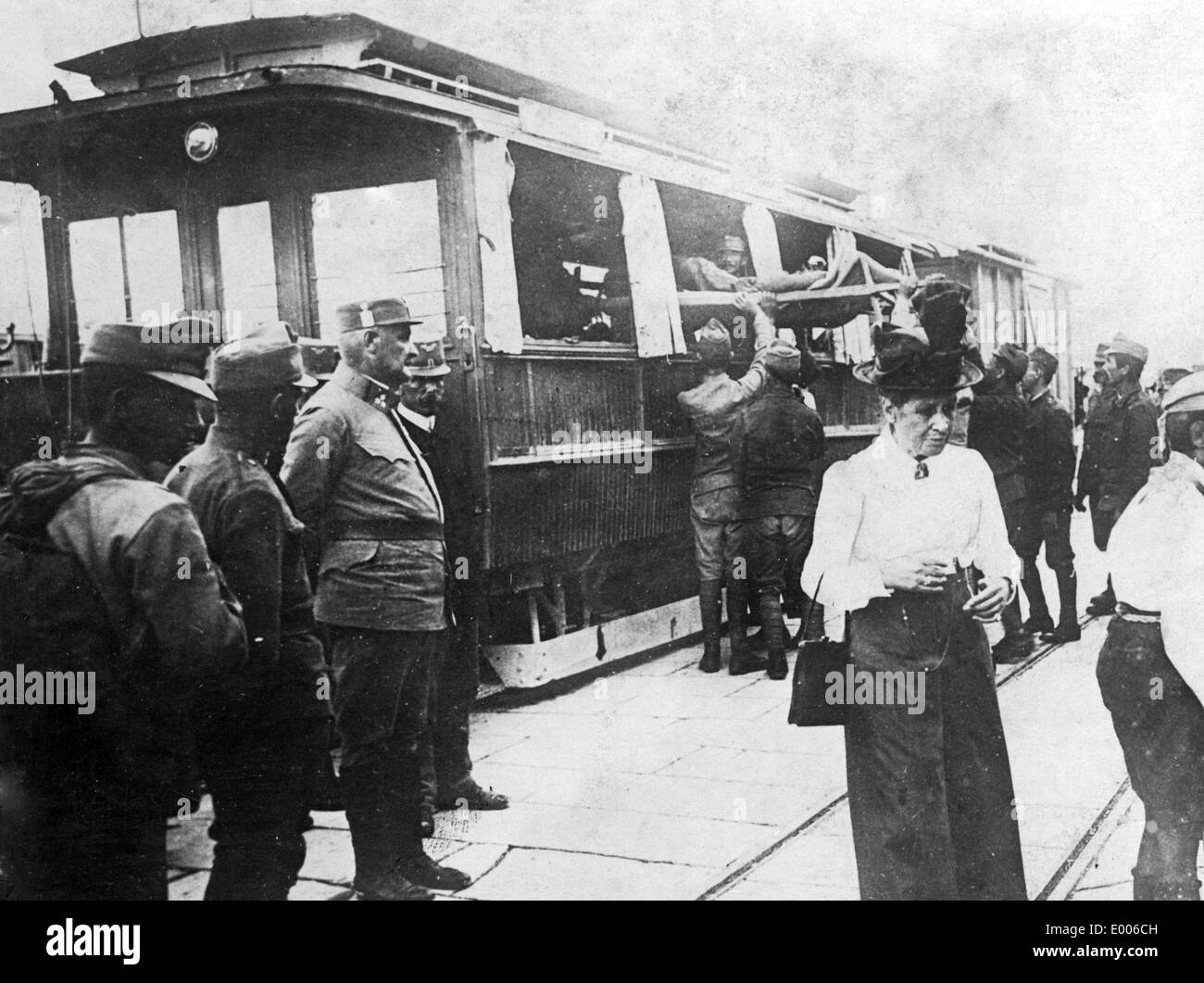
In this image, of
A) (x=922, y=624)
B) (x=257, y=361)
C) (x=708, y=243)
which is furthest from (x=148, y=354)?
(x=708, y=243)

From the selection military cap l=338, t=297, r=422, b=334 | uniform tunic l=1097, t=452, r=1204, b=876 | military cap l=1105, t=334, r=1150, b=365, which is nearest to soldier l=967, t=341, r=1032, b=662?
military cap l=1105, t=334, r=1150, b=365

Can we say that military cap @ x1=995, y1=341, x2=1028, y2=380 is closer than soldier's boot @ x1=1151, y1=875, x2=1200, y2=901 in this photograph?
No

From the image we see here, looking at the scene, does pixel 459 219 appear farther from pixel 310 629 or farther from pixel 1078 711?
pixel 1078 711

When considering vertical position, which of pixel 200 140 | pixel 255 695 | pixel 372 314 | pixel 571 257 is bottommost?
pixel 255 695

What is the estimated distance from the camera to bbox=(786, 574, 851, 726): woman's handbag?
124 inches

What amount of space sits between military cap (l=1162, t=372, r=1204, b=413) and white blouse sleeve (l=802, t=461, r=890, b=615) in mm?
1123

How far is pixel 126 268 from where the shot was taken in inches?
205

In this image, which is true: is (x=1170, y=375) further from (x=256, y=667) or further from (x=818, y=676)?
(x=256, y=667)

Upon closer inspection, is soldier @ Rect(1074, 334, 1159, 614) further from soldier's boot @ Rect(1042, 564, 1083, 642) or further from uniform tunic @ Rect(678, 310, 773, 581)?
uniform tunic @ Rect(678, 310, 773, 581)

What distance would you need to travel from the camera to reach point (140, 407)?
292cm

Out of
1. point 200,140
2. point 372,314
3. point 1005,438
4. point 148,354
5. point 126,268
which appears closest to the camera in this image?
point 148,354

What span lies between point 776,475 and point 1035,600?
1.67 m

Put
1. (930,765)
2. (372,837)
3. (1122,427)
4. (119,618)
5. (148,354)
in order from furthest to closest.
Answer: (1122,427) → (372,837) → (930,765) → (148,354) → (119,618)

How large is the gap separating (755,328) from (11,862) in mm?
4892
